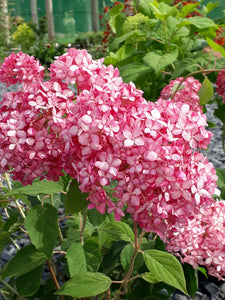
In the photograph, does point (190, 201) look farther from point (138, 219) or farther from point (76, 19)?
point (76, 19)

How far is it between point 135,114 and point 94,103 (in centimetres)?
9

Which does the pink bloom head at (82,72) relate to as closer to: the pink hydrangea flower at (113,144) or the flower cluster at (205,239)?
the pink hydrangea flower at (113,144)

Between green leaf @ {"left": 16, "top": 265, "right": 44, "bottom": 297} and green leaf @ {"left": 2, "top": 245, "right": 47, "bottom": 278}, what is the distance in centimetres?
12

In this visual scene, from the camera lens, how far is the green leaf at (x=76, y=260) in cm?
108

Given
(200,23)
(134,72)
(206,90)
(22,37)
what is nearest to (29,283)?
(206,90)

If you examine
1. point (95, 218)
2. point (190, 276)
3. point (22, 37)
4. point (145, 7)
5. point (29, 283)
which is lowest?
point (22, 37)

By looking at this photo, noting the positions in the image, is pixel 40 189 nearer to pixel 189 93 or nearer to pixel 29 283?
pixel 29 283

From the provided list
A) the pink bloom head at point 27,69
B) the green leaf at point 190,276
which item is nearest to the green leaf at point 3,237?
the pink bloom head at point 27,69

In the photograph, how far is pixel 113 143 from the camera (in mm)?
799

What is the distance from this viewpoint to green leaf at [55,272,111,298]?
3.17 ft

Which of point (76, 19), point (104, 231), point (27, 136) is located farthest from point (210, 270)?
point (76, 19)

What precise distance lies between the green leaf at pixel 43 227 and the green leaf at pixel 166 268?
0.80ft

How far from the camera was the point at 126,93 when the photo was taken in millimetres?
854

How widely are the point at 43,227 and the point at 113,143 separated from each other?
1.09ft
